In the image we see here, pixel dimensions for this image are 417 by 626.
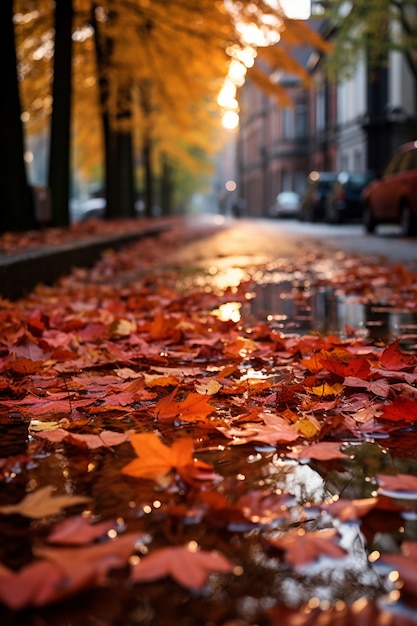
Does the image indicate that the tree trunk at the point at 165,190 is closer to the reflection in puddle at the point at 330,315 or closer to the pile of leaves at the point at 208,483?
the reflection in puddle at the point at 330,315

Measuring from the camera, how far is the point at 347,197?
96.0 feet

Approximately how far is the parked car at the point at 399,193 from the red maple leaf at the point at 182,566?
48.6ft

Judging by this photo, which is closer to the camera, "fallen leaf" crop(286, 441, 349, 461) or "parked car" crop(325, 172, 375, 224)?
"fallen leaf" crop(286, 441, 349, 461)

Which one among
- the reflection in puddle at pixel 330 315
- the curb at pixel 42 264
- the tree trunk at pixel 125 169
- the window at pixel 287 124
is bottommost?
the reflection in puddle at pixel 330 315

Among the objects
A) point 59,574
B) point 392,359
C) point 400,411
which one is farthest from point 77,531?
point 392,359

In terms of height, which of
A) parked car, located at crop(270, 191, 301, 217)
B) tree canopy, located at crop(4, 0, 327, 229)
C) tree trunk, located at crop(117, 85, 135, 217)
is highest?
tree canopy, located at crop(4, 0, 327, 229)

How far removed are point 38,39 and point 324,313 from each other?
1393 cm

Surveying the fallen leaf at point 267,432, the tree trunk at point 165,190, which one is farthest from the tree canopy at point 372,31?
the fallen leaf at point 267,432

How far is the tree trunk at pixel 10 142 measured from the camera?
12.1 m

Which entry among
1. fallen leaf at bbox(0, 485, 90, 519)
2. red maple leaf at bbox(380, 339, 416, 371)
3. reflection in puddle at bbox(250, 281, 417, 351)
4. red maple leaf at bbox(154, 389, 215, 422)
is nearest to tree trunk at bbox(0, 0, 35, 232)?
reflection in puddle at bbox(250, 281, 417, 351)

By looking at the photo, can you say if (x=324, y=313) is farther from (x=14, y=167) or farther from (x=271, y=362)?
(x=14, y=167)

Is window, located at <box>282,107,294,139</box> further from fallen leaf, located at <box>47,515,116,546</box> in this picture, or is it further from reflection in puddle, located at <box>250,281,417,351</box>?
fallen leaf, located at <box>47,515,116,546</box>

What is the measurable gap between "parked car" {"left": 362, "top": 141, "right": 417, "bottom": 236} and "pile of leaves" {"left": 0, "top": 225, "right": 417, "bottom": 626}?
12.4 metres

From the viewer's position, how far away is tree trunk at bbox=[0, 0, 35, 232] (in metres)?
12.1
